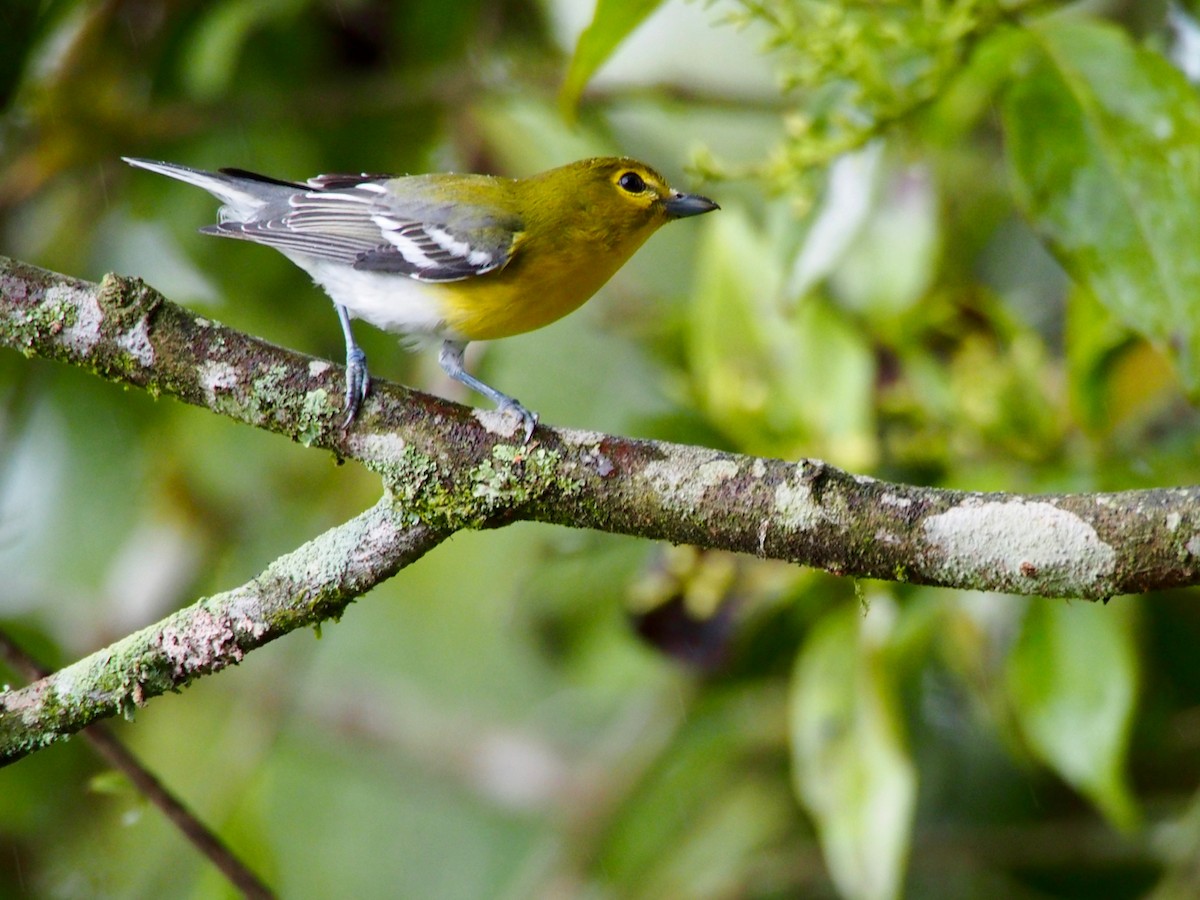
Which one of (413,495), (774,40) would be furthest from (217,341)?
(774,40)

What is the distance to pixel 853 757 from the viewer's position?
2.36 metres

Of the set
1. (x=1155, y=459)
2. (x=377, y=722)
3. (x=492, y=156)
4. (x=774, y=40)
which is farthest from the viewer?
(x=377, y=722)

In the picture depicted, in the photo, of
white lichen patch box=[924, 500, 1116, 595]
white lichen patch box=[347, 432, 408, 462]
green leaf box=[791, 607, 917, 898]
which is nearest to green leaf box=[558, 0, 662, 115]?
white lichen patch box=[347, 432, 408, 462]

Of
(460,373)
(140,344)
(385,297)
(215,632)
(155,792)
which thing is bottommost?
(155,792)

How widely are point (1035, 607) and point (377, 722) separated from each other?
2719 mm

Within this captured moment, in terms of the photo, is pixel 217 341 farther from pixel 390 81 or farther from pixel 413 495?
pixel 390 81

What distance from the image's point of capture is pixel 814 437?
8.76 ft

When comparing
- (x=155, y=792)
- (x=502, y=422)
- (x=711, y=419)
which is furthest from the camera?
(x=711, y=419)

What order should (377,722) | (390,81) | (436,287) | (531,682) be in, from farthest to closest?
(531,682)
(377,722)
(390,81)
(436,287)

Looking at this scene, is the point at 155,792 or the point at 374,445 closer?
the point at 374,445

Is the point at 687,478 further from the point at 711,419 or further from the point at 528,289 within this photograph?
the point at 711,419

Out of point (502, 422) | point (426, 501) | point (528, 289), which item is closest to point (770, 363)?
point (528, 289)

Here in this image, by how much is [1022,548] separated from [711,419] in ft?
4.68

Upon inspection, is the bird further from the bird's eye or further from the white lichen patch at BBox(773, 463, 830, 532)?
the white lichen patch at BBox(773, 463, 830, 532)
